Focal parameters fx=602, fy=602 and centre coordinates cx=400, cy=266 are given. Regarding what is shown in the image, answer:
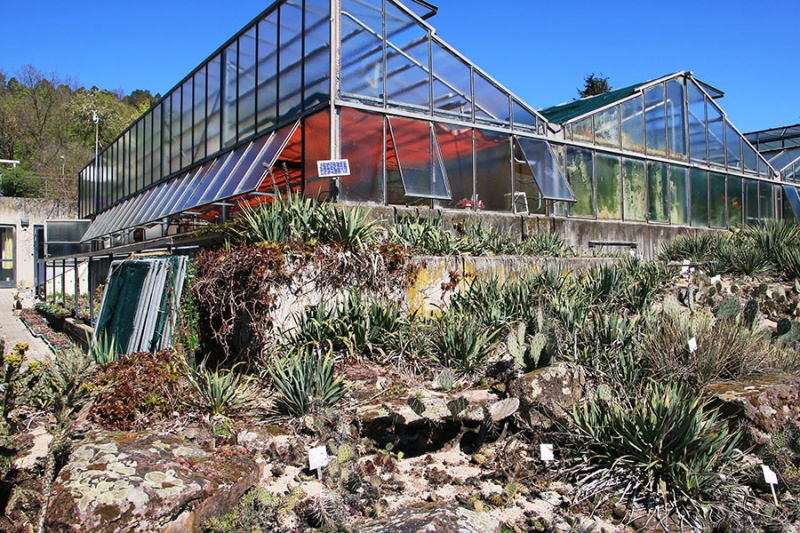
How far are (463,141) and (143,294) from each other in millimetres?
7315

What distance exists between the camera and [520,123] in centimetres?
1369

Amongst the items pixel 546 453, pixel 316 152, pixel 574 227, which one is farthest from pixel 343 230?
pixel 574 227

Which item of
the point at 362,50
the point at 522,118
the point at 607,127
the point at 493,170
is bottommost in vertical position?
the point at 493,170

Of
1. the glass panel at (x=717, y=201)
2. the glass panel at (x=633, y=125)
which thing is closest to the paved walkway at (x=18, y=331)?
the glass panel at (x=633, y=125)

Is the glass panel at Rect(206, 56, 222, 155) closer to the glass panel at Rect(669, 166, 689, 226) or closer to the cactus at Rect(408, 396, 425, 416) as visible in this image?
the cactus at Rect(408, 396, 425, 416)

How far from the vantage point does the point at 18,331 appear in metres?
13.5

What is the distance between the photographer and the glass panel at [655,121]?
658 inches

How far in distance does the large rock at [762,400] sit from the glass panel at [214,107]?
12.7m

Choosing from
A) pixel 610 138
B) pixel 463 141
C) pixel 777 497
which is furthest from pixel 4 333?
pixel 610 138

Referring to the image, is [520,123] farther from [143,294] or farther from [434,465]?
[434,465]

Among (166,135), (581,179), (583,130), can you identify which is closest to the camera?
(581,179)

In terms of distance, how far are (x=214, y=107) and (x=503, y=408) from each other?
12.9 m

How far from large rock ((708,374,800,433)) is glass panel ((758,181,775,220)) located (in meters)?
18.1

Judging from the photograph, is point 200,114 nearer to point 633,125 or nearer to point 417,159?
point 417,159
